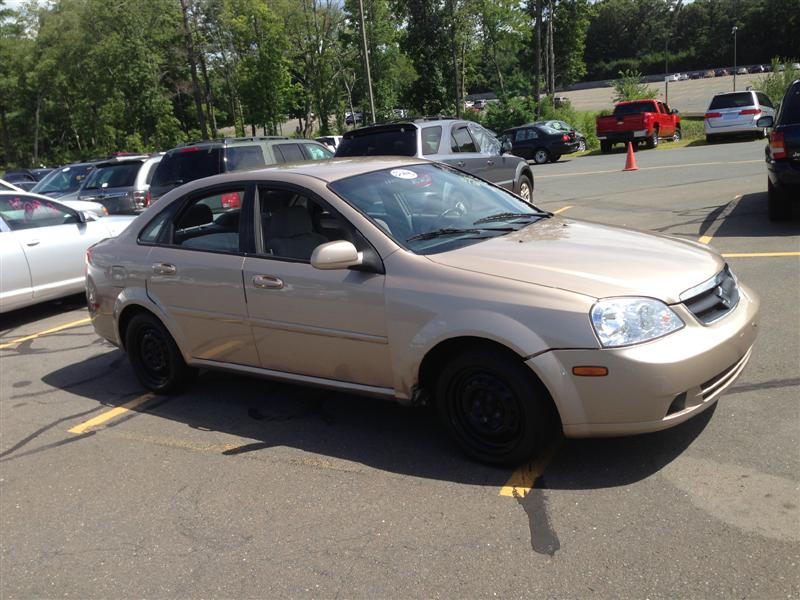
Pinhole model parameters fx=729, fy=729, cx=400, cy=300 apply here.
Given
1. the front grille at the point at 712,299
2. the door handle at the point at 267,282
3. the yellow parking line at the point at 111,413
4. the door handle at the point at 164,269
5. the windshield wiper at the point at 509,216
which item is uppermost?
the windshield wiper at the point at 509,216

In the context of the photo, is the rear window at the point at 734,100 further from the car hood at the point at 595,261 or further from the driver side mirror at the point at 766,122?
the car hood at the point at 595,261

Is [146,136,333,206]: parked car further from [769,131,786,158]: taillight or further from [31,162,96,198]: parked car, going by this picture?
A: [31,162,96,198]: parked car

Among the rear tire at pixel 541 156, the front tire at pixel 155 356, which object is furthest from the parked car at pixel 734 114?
the front tire at pixel 155 356

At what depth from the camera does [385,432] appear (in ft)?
14.8

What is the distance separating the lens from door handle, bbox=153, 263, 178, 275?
5094mm

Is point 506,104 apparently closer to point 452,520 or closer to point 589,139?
point 589,139

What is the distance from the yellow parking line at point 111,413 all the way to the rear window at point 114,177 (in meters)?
8.32

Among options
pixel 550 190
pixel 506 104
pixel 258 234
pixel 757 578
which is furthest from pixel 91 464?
pixel 506 104

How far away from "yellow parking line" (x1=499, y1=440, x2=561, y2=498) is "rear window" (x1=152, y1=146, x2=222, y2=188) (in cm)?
740

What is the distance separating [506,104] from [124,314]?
35.3 m

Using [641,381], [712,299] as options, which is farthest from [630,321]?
[712,299]

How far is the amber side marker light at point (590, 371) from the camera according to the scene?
3373mm

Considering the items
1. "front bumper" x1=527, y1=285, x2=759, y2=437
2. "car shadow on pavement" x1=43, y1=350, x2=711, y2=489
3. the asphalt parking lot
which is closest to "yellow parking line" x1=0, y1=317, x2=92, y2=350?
"car shadow on pavement" x1=43, y1=350, x2=711, y2=489

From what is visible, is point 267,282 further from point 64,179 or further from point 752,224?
point 64,179
